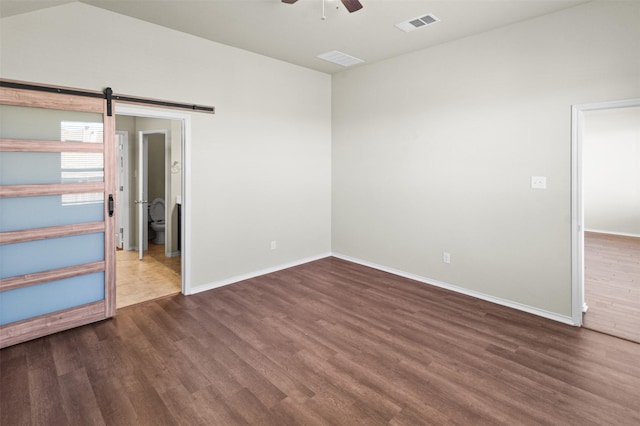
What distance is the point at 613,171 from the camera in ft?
24.8

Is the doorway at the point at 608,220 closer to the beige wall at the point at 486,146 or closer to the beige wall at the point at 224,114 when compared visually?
the beige wall at the point at 486,146

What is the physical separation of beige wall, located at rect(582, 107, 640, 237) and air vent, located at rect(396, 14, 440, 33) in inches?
234

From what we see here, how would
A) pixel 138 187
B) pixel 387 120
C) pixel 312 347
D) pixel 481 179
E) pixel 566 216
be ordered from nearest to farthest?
pixel 312 347 < pixel 566 216 < pixel 481 179 < pixel 387 120 < pixel 138 187

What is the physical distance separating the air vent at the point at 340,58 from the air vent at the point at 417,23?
1.05m

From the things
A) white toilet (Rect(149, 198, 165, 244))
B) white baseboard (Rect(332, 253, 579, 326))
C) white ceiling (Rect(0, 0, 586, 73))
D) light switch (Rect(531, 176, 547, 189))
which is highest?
white ceiling (Rect(0, 0, 586, 73))

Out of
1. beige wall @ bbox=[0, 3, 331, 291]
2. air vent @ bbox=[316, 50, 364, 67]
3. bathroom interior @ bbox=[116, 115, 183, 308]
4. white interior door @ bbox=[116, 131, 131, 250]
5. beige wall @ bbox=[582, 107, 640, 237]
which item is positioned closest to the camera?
beige wall @ bbox=[0, 3, 331, 291]

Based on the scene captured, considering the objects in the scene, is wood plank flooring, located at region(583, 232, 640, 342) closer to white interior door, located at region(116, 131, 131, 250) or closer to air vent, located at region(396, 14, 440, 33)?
air vent, located at region(396, 14, 440, 33)

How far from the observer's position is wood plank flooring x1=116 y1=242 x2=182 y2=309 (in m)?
4.01

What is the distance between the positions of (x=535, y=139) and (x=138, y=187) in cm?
585

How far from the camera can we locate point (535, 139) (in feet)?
11.4

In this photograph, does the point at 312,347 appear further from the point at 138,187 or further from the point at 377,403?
the point at 138,187

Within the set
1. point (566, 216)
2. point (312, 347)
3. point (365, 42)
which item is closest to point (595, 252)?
point (566, 216)

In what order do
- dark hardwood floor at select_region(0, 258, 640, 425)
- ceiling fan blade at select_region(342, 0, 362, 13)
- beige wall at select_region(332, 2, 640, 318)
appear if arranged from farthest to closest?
beige wall at select_region(332, 2, 640, 318) → ceiling fan blade at select_region(342, 0, 362, 13) → dark hardwood floor at select_region(0, 258, 640, 425)

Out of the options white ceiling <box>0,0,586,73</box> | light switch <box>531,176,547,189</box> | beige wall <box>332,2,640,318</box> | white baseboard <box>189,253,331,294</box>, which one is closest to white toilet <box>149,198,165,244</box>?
white baseboard <box>189,253,331,294</box>
